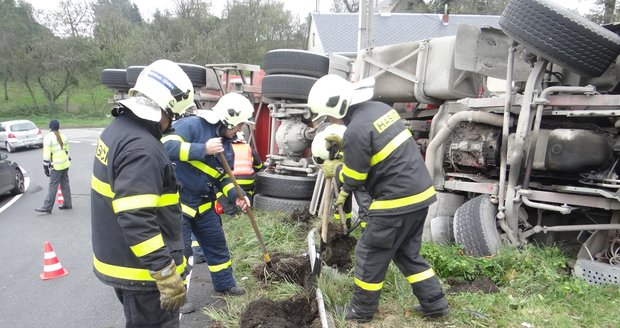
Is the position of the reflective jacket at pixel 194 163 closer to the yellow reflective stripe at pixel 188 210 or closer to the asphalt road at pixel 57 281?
the yellow reflective stripe at pixel 188 210

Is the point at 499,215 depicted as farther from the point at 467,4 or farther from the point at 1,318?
the point at 467,4

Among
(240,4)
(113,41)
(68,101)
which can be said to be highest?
(240,4)

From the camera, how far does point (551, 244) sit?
4.06 m

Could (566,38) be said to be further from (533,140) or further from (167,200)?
(167,200)

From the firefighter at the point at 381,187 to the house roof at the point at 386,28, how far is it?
1918 centimetres

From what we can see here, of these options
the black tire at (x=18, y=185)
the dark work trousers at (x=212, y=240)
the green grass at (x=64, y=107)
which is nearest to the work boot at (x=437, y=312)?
the dark work trousers at (x=212, y=240)

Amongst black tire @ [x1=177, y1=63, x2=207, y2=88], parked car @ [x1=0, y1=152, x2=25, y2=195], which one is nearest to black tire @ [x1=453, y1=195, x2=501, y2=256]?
black tire @ [x1=177, y1=63, x2=207, y2=88]

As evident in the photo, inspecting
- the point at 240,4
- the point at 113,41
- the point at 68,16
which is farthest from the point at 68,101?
the point at 240,4

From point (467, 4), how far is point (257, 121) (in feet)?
108

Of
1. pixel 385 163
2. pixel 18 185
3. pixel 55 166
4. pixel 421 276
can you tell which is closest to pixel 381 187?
pixel 385 163

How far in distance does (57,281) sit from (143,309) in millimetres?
2872

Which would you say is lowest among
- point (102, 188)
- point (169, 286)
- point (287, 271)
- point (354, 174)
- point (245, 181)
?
point (287, 271)

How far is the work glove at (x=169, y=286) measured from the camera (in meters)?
2.14

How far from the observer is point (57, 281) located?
4.52 m
